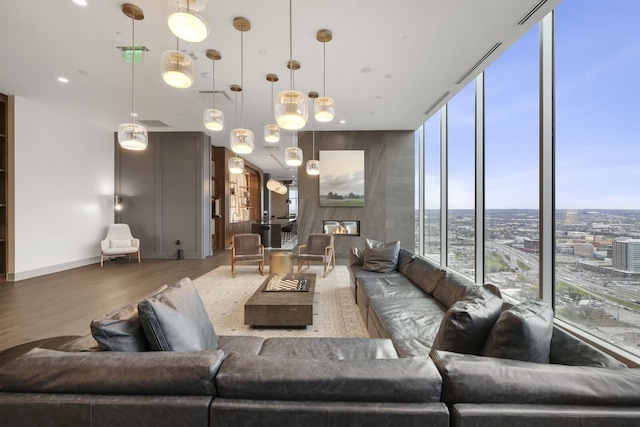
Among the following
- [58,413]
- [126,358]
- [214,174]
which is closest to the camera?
[58,413]

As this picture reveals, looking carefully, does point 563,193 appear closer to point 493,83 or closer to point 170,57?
point 493,83

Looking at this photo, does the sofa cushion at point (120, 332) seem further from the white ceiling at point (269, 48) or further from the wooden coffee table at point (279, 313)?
the white ceiling at point (269, 48)

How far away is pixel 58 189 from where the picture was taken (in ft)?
19.6

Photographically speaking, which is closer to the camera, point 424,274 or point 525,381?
point 525,381

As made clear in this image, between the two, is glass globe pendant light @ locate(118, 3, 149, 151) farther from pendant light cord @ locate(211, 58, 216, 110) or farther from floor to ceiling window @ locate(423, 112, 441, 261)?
floor to ceiling window @ locate(423, 112, 441, 261)

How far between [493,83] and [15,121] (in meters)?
7.90

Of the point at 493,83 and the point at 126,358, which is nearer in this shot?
the point at 126,358

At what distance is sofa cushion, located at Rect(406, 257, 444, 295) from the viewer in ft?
10.1

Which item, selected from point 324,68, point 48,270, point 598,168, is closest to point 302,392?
point 598,168

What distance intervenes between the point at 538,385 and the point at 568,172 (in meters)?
2.53

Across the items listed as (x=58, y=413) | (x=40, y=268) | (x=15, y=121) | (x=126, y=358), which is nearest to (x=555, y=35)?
(x=126, y=358)

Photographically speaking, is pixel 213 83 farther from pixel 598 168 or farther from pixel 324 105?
pixel 598 168

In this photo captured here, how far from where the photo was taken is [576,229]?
2.64 metres

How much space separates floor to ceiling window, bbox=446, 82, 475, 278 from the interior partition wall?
178mm
